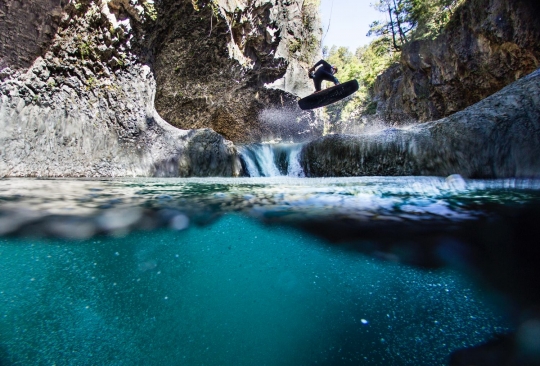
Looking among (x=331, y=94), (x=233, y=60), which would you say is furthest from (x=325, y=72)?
(x=233, y=60)

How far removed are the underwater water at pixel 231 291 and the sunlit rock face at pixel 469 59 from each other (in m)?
10.4

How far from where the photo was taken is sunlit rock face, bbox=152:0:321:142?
771 cm

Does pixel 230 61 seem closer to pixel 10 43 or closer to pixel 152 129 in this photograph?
pixel 152 129

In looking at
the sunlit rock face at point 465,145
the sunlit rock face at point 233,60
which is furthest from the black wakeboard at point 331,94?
the sunlit rock face at point 233,60

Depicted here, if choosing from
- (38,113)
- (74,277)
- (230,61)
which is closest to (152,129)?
(38,113)

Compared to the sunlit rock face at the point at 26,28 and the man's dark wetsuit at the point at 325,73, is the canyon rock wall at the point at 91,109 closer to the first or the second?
the sunlit rock face at the point at 26,28

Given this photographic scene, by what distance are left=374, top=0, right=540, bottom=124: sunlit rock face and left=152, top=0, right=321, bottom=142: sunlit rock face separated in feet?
17.8

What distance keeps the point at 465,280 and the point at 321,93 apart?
720 cm

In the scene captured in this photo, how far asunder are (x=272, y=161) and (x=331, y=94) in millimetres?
2546

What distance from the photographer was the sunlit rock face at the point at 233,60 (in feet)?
25.3

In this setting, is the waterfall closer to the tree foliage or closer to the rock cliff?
the rock cliff

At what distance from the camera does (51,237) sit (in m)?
1.27

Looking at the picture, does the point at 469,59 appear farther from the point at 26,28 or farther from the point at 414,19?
the point at 26,28

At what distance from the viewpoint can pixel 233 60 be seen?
8.91m
